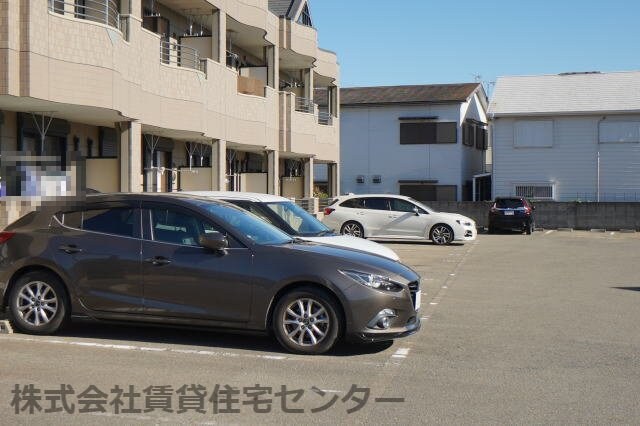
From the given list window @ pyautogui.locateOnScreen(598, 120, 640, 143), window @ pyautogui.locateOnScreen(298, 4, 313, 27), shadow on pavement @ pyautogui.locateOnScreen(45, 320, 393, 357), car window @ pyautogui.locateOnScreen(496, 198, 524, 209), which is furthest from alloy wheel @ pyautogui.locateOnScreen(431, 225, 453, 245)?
window @ pyautogui.locateOnScreen(598, 120, 640, 143)

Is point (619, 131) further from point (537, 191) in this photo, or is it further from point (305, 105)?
point (305, 105)

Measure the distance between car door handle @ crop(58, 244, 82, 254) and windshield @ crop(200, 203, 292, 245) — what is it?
4.64 feet

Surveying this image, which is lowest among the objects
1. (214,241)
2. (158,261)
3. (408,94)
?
(158,261)

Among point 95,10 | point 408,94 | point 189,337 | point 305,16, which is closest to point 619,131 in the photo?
point 408,94

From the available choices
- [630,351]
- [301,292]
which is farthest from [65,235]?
[630,351]

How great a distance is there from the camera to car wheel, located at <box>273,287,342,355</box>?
24.7 feet

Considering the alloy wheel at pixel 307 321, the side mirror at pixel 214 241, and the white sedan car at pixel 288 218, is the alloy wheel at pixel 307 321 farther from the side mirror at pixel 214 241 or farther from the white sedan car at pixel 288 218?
the white sedan car at pixel 288 218

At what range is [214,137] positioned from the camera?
2075cm

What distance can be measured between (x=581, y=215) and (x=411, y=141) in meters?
9.85

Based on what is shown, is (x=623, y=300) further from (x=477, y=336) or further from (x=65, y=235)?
(x=65, y=235)

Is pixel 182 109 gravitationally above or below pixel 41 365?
above

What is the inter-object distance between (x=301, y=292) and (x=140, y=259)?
1.78 m

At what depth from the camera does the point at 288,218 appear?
486 inches

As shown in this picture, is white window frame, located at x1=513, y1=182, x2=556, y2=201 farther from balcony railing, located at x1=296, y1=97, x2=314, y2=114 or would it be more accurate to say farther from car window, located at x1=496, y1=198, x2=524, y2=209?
balcony railing, located at x1=296, y1=97, x2=314, y2=114
